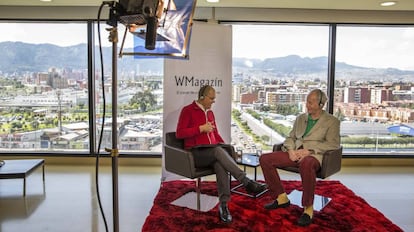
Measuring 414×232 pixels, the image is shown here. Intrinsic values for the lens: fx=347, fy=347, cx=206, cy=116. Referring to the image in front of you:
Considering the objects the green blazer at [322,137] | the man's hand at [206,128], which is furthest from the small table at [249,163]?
the man's hand at [206,128]

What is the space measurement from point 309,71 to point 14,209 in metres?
4.33

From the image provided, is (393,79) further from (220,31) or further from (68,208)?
(68,208)

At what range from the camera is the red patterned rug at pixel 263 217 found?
120 inches

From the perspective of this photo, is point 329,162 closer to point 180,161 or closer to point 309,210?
→ point 309,210

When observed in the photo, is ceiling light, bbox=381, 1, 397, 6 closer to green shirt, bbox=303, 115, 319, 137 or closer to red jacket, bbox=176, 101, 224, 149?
green shirt, bbox=303, 115, 319, 137

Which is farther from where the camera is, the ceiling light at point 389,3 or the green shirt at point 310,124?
the ceiling light at point 389,3

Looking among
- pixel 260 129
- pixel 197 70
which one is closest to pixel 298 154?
pixel 197 70

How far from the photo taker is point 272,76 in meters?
5.45

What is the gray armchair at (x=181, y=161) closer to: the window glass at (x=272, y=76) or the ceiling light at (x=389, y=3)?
the window glass at (x=272, y=76)

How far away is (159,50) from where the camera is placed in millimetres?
3436

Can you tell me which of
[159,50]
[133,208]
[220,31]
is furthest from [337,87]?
[133,208]

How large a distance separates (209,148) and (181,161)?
0.32 m

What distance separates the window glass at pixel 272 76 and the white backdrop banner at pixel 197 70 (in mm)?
995

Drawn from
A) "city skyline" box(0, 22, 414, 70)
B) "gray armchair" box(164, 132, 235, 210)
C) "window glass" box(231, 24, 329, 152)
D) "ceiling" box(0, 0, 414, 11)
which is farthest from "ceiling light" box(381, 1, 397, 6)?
"gray armchair" box(164, 132, 235, 210)
